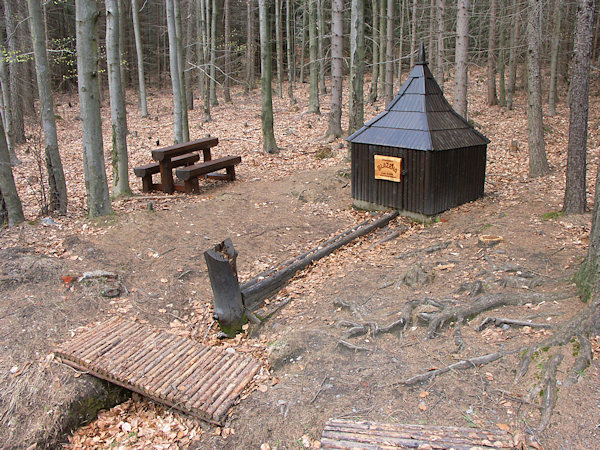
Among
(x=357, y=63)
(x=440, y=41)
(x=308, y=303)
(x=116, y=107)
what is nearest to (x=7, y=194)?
(x=116, y=107)

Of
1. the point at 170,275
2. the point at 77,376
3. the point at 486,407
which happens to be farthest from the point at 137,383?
the point at 486,407

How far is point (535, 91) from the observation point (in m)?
11.1

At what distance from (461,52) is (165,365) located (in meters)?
10.6

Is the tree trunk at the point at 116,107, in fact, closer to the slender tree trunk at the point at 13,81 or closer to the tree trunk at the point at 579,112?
the slender tree trunk at the point at 13,81

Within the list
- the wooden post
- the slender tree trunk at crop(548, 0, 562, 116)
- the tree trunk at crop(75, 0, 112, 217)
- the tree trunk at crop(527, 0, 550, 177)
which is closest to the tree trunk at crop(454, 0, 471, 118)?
the tree trunk at crop(527, 0, 550, 177)

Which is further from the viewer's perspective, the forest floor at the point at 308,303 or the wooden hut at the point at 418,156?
the wooden hut at the point at 418,156

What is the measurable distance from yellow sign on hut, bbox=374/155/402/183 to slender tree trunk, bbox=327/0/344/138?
17.9ft

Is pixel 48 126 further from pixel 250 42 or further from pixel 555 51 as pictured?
pixel 250 42

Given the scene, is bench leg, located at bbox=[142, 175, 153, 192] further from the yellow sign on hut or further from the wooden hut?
the yellow sign on hut

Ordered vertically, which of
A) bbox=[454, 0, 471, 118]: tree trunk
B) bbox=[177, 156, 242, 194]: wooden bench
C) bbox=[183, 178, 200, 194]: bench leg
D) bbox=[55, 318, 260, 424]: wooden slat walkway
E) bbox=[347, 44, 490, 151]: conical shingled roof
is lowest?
bbox=[55, 318, 260, 424]: wooden slat walkway

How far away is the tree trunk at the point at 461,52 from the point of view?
11.8m

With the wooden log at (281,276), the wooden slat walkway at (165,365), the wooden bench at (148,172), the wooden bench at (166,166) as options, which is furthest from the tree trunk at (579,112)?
the wooden bench at (148,172)

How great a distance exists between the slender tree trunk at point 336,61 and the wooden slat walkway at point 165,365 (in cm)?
1088

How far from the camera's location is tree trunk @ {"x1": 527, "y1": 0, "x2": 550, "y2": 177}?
10891 mm
